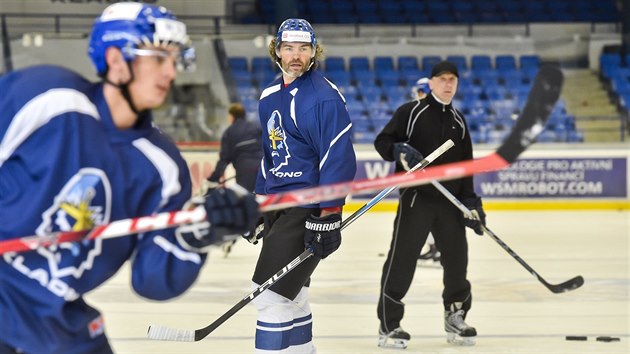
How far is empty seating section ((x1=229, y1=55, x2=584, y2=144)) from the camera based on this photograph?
14.5 metres

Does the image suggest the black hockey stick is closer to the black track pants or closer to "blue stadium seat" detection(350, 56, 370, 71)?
the black track pants

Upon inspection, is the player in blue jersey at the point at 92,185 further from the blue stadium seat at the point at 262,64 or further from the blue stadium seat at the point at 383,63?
the blue stadium seat at the point at 383,63

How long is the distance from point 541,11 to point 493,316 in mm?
14232

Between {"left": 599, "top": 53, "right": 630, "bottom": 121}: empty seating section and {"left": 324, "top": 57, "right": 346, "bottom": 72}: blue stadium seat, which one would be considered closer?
{"left": 599, "top": 53, "right": 630, "bottom": 121}: empty seating section

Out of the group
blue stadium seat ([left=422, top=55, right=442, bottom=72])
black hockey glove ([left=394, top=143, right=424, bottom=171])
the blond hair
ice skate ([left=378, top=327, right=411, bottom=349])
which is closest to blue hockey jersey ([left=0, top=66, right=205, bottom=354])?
the blond hair

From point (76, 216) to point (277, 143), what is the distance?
2.04 m

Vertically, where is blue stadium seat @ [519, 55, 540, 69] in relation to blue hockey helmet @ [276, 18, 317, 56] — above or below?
below

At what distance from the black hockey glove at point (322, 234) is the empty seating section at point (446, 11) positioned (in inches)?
580

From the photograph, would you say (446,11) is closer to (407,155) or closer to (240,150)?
(240,150)

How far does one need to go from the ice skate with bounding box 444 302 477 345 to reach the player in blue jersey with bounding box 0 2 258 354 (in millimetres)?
3329

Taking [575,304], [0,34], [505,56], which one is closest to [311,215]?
[575,304]

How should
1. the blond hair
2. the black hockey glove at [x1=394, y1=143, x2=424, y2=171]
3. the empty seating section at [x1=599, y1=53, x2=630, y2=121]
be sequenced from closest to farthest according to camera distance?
the blond hair
the black hockey glove at [x1=394, y1=143, x2=424, y2=171]
the empty seating section at [x1=599, y1=53, x2=630, y2=121]

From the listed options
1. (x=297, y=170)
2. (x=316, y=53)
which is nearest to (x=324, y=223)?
(x=297, y=170)

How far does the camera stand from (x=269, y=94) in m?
4.27
